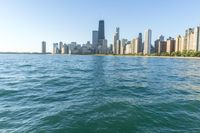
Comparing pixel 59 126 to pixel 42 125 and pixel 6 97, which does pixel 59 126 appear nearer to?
pixel 42 125

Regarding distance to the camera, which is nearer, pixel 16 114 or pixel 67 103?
pixel 16 114

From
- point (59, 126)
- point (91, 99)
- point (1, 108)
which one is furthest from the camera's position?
point (91, 99)

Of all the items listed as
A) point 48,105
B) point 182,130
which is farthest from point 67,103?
point 182,130

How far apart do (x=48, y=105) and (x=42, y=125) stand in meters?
3.62

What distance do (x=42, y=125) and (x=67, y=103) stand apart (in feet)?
13.5

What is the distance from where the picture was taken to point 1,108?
12.8m

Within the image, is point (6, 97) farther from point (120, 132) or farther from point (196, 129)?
→ point (196, 129)

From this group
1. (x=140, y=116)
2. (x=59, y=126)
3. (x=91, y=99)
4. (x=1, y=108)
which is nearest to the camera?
(x=59, y=126)

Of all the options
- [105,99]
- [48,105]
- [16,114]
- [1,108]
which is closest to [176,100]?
[105,99]

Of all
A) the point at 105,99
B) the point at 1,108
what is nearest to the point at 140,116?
the point at 105,99

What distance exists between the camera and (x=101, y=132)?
356 inches

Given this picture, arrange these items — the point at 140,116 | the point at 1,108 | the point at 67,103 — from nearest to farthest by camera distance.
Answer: the point at 140,116 < the point at 1,108 < the point at 67,103

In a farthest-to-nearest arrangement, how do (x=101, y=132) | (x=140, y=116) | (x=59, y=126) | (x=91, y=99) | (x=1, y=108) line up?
1. (x=91, y=99)
2. (x=1, y=108)
3. (x=140, y=116)
4. (x=59, y=126)
5. (x=101, y=132)

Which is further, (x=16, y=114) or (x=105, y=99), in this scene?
(x=105, y=99)
